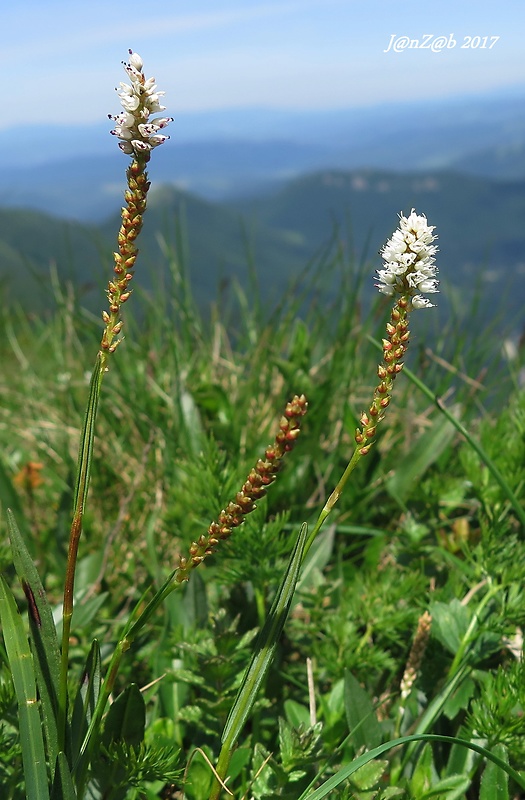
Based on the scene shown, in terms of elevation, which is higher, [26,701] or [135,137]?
[135,137]

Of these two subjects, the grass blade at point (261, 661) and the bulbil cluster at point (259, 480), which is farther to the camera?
the grass blade at point (261, 661)

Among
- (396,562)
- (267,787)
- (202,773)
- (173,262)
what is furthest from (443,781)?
(173,262)

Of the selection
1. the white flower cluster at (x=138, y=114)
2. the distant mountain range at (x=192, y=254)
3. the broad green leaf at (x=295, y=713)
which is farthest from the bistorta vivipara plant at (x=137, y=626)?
the distant mountain range at (x=192, y=254)

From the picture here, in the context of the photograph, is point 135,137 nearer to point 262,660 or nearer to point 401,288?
point 401,288

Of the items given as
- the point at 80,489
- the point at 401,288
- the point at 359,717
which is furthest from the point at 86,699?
the point at 401,288

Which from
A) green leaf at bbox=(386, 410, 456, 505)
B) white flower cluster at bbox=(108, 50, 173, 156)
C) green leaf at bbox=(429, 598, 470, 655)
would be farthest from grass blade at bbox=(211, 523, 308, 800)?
green leaf at bbox=(386, 410, 456, 505)

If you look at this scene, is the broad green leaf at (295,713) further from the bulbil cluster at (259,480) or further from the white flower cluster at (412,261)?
the white flower cluster at (412,261)

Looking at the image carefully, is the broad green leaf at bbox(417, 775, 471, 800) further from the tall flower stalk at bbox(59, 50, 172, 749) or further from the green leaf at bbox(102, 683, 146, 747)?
the tall flower stalk at bbox(59, 50, 172, 749)
